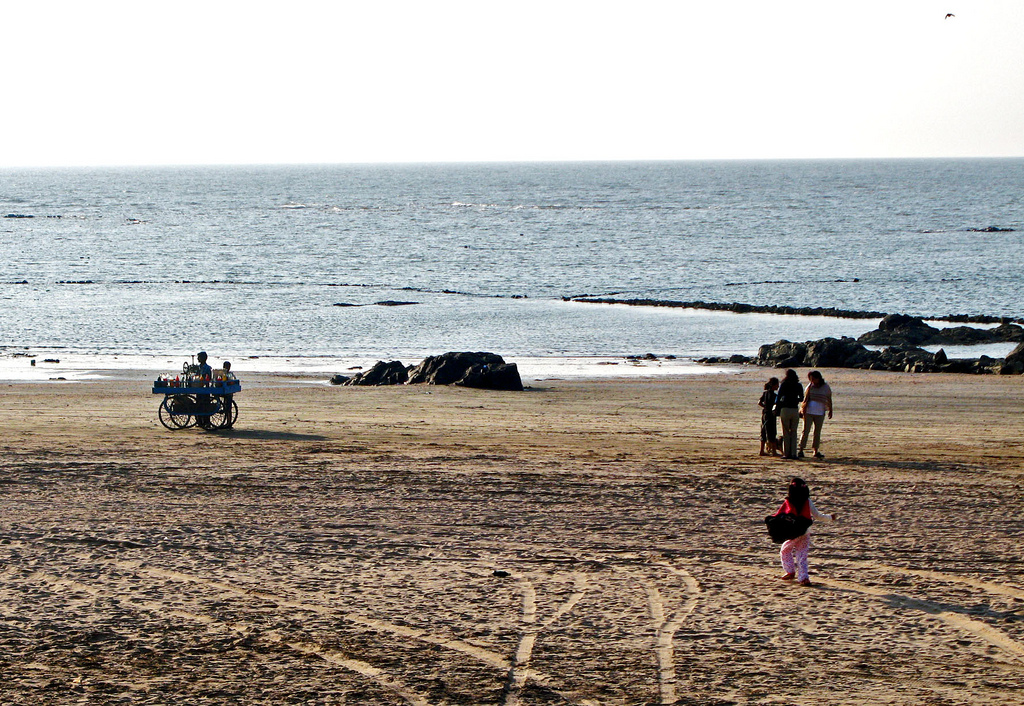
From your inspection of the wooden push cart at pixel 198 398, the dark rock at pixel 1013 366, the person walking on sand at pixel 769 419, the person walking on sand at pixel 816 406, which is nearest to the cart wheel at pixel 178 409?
the wooden push cart at pixel 198 398

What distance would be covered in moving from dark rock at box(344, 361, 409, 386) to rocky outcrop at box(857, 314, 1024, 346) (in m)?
18.6

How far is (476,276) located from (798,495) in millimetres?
60065

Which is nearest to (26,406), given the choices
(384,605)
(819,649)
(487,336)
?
(384,605)

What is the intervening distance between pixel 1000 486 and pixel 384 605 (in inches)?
353

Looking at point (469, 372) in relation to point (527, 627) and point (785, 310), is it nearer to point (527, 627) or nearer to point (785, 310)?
point (527, 627)

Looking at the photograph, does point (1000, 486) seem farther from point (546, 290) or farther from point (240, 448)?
point (546, 290)

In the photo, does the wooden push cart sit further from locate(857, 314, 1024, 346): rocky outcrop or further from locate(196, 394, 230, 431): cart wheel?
locate(857, 314, 1024, 346): rocky outcrop

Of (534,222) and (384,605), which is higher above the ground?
(534,222)

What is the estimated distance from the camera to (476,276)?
231 ft

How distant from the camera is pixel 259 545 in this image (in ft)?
40.1

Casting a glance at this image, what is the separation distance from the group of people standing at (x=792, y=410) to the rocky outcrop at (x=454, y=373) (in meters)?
10.7

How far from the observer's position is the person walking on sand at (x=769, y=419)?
57.4ft

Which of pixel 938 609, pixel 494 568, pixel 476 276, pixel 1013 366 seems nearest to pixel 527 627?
pixel 494 568

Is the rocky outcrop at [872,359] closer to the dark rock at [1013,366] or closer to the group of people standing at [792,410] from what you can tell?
the dark rock at [1013,366]
